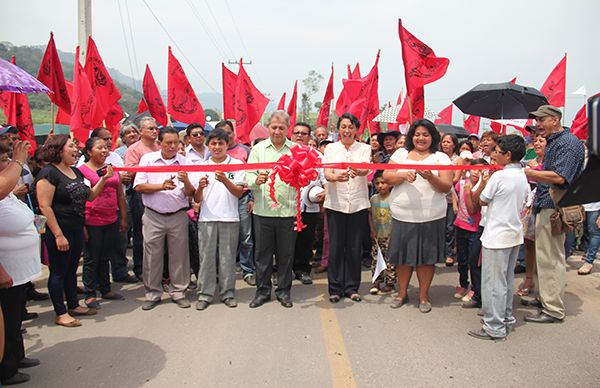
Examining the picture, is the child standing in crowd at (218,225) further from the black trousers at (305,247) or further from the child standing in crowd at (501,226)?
the child standing in crowd at (501,226)

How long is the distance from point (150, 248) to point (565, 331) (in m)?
4.55

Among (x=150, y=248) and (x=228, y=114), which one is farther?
(x=228, y=114)

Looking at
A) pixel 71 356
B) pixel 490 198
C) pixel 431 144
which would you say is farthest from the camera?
pixel 431 144

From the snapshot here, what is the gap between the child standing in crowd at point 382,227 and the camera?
5762mm

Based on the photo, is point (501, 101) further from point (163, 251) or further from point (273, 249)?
point (163, 251)

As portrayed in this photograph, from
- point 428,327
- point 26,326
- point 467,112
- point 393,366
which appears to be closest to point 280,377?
point 393,366

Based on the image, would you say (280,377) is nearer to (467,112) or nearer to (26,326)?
(26,326)

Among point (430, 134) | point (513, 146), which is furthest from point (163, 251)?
point (513, 146)

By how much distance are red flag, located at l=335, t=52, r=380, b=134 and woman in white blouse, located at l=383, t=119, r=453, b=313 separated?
223 cm

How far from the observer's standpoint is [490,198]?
427cm

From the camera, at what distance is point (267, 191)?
511 cm

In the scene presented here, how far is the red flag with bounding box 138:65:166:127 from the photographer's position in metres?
8.24

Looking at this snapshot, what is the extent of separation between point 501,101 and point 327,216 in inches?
155

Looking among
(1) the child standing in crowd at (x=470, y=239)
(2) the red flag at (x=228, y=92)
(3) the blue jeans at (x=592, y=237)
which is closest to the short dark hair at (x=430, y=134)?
(1) the child standing in crowd at (x=470, y=239)
